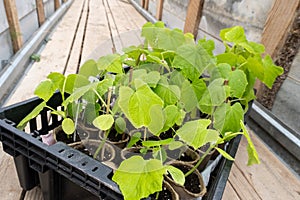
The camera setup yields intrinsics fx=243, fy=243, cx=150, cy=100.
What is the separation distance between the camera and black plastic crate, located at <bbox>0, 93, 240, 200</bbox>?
16.4 inches

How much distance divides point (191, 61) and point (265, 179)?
521mm

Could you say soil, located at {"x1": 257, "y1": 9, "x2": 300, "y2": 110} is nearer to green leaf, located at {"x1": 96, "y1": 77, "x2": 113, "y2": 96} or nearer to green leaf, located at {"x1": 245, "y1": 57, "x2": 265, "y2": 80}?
green leaf, located at {"x1": 245, "y1": 57, "x2": 265, "y2": 80}

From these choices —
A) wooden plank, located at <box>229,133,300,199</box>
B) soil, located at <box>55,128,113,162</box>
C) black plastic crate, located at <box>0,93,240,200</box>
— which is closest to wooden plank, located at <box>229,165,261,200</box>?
wooden plank, located at <box>229,133,300,199</box>

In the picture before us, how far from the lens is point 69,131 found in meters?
0.49

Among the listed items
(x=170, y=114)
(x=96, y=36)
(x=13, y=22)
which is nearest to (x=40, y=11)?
(x=96, y=36)

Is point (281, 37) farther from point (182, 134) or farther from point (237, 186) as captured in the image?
point (182, 134)

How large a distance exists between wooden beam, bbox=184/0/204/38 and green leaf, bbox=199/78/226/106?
1.27 meters

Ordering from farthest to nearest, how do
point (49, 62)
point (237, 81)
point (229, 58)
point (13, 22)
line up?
point (49, 62) < point (13, 22) < point (229, 58) < point (237, 81)

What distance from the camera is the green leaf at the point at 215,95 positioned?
50 cm

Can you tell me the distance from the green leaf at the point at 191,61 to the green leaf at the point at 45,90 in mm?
269

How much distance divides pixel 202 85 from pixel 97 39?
1.61 metres

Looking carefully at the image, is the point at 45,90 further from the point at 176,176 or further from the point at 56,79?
the point at 176,176

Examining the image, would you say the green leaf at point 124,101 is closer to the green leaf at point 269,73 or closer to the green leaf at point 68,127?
the green leaf at point 68,127

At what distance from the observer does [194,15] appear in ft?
5.57
